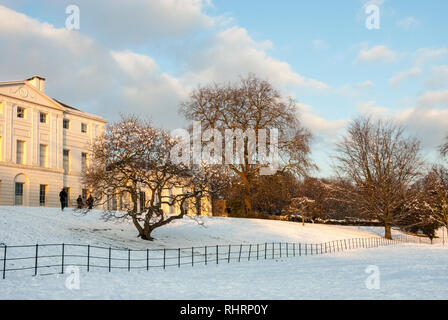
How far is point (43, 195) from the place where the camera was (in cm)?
5103

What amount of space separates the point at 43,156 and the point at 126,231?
18886mm

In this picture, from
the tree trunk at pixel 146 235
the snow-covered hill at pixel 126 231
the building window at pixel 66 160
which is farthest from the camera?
the building window at pixel 66 160

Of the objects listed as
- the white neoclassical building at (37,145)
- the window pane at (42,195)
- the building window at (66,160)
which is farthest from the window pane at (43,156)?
the building window at (66,160)

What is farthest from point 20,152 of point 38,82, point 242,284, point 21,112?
point 242,284

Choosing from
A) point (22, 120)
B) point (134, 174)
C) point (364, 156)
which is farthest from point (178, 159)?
point (364, 156)

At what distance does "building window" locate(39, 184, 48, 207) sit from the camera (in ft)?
166

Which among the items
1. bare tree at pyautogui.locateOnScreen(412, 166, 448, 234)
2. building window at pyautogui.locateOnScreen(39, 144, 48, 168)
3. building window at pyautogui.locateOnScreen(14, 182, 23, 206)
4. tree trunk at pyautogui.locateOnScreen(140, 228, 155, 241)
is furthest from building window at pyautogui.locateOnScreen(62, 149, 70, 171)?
bare tree at pyautogui.locateOnScreen(412, 166, 448, 234)

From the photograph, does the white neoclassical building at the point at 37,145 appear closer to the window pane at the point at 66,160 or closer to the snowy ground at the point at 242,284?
the window pane at the point at 66,160

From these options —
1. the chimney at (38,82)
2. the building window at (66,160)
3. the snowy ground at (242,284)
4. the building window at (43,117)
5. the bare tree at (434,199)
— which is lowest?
the snowy ground at (242,284)

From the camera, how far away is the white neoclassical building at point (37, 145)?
157ft

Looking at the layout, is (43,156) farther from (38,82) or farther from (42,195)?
(38,82)
